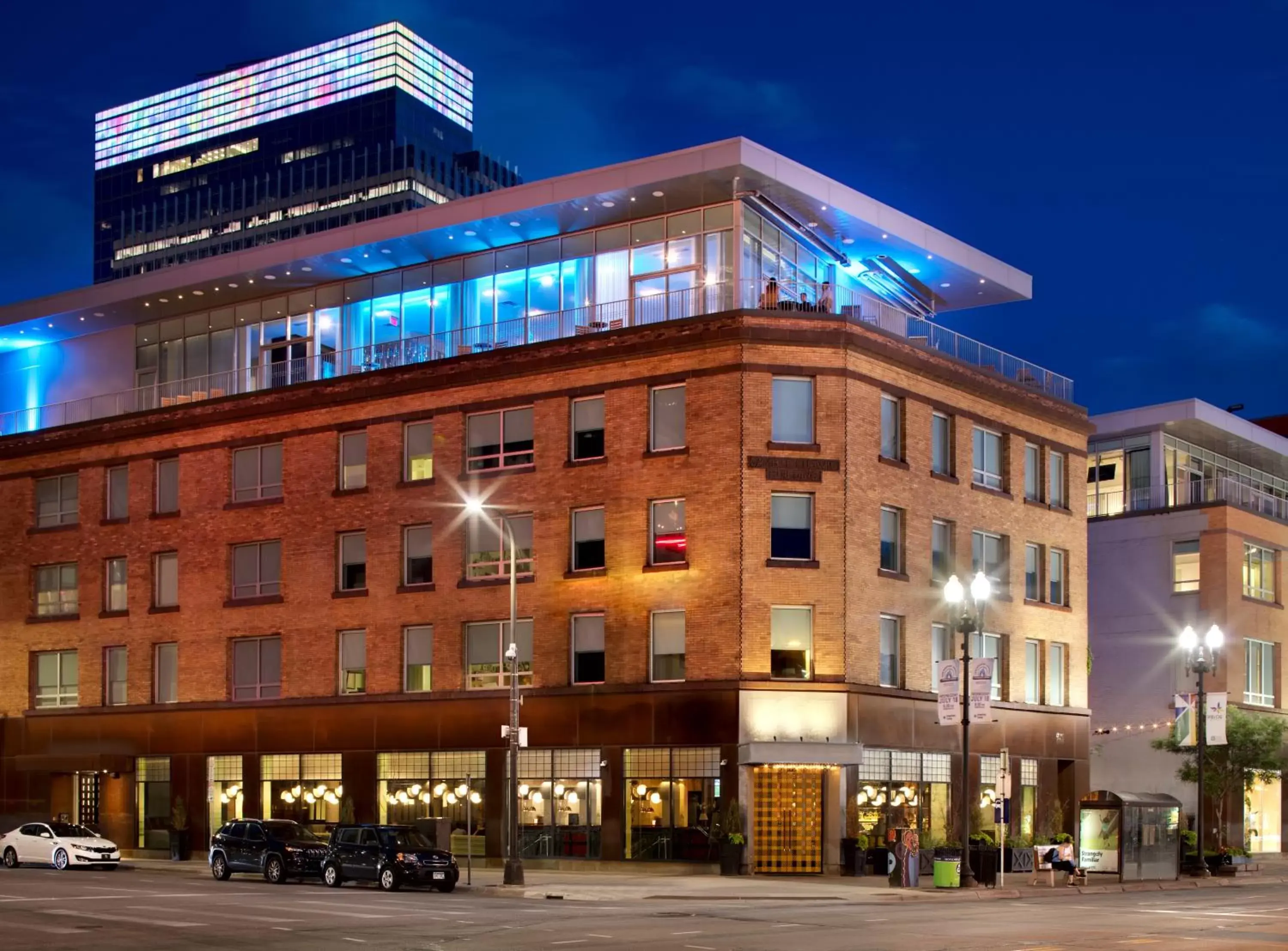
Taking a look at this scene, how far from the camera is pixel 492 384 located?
192 ft

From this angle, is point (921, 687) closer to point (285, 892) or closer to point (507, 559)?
point (507, 559)

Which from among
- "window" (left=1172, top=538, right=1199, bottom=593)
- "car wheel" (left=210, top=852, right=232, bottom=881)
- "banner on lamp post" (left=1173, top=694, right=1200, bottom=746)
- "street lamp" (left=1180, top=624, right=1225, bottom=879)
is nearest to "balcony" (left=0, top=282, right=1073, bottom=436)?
"street lamp" (left=1180, top=624, right=1225, bottom=879)

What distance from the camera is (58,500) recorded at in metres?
70.2

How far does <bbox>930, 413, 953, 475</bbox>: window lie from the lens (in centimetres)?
5869

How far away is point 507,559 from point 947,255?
62.8ft

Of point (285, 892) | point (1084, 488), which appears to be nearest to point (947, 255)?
point (1084, 488)

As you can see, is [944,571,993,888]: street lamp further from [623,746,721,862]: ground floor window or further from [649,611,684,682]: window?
[649,611,684,682]: window

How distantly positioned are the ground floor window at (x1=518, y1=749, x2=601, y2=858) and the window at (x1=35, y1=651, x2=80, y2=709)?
71.7ft

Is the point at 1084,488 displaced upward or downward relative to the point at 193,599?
upward

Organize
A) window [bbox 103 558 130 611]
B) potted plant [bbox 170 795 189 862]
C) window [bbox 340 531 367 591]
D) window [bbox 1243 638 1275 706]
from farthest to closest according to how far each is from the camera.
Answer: window [bbox 1243 638 1275 706] → window [bbox 103 558 130 611] → potted plant [bbox 170 795 189 862] → window [bbox 340 531 367 591]

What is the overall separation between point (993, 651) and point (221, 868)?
2717 centimetres

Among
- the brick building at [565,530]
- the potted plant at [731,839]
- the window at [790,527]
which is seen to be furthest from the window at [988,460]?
the potted plant at [731,839]

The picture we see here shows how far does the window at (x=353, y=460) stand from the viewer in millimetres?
61688

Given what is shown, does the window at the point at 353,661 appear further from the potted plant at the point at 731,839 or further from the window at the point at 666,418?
the potted plant at the point at 731,839
